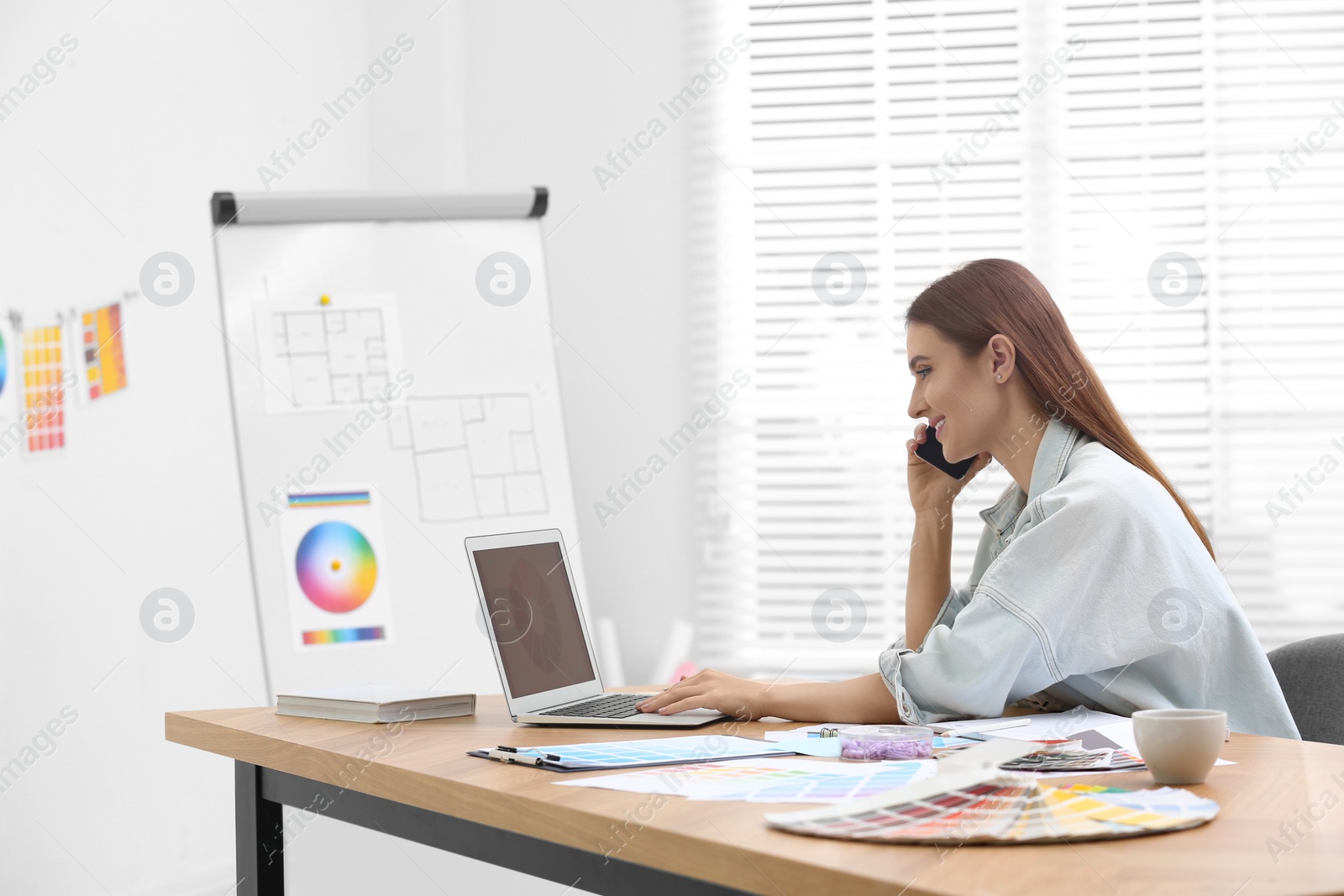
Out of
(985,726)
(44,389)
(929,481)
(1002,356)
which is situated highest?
(44,389)

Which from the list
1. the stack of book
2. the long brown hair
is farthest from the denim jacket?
the stack of book

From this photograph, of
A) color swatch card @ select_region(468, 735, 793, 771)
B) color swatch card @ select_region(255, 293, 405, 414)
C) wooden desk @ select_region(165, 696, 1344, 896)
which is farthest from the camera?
color swatch card @ select_region(255, 293, 405, 414)

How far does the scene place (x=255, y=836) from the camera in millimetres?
1368

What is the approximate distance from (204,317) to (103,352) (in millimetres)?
320

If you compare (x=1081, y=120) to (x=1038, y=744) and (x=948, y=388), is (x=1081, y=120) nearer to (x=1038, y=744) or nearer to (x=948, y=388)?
(x=948, y=388)

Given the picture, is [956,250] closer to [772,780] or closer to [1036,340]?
[1036,340]

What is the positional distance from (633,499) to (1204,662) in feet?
6.75

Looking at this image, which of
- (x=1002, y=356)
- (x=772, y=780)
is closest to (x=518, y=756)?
(x=772, y=780)

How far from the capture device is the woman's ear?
1.51 meters

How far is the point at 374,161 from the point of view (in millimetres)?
3346

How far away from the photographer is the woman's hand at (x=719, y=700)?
52.2 inches

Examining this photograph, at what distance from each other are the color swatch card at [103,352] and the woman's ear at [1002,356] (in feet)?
6.44

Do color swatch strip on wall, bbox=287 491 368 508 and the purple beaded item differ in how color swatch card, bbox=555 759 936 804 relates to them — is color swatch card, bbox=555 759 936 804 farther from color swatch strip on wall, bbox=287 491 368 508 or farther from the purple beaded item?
color swatch strip on wall, bbox=287 491 368 508

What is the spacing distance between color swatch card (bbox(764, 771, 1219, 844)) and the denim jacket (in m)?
0.36
